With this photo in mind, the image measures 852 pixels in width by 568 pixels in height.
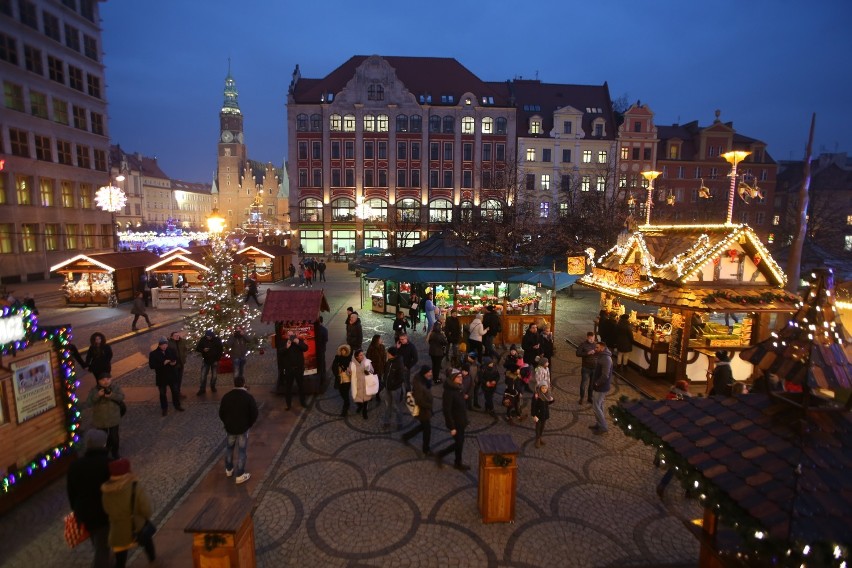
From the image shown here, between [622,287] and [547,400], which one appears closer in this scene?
[547,400]

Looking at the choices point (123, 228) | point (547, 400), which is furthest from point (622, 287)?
point (123, 228)

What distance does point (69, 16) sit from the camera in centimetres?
3366

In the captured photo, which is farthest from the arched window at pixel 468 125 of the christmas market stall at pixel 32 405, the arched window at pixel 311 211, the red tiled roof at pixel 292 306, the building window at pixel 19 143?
the christmas market stall at pixel 32 405

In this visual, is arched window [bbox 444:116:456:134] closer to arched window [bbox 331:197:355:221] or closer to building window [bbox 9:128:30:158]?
arched window [bbox 331:197:355:221]

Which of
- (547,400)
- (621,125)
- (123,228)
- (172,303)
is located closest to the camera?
(547,400)

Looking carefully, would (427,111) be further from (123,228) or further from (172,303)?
(123,228)

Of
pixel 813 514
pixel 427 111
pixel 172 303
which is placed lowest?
pixel 172 303

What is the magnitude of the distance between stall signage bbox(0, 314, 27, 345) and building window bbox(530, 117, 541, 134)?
4915 centimetres

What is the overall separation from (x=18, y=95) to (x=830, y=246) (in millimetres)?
59134

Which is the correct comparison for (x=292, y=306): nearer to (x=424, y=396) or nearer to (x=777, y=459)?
(x=424, y=396)

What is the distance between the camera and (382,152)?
49812 millimetres

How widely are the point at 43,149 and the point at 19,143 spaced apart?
172cm

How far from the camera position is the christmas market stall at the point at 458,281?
1822cm

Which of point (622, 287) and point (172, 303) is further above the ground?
point (622, 287)
